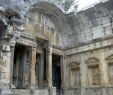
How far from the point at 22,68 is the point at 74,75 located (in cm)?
366

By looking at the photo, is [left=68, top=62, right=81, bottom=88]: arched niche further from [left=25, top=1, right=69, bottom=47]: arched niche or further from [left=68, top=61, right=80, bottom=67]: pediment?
[left=25, top=1, right=69, bottom=47]: arched niche

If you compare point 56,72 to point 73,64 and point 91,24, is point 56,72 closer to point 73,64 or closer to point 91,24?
point 73,64

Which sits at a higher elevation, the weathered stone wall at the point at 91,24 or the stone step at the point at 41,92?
the weathered stone wall at the point at 91,24

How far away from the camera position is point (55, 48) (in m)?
13.3

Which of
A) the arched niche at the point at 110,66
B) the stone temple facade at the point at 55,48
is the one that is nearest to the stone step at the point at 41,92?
the stone temple facade at the point at 55,48

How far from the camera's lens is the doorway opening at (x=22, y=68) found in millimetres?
11055

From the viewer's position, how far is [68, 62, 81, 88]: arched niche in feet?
42.1

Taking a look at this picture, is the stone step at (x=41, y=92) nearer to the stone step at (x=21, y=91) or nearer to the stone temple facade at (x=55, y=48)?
the stone temple facade at (x=55, y=48)

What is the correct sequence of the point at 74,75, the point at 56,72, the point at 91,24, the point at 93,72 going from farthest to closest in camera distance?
the point at 56,72
the point at 74,75
the point at 91,24
the point at 93,72

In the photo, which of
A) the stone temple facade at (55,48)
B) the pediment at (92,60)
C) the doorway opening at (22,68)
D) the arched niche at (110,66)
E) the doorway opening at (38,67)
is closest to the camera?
the stone temple facade at (55,48)

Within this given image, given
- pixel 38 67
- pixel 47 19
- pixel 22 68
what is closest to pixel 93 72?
pixel 38 67

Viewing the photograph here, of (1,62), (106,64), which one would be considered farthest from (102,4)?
(1,62)

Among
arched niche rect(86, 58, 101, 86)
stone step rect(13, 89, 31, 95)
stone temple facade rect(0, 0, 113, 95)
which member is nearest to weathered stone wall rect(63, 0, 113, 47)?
stone temple facade rect(0, 0, 113, 95)

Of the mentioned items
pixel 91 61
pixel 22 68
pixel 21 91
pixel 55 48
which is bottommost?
pixel 21 91
